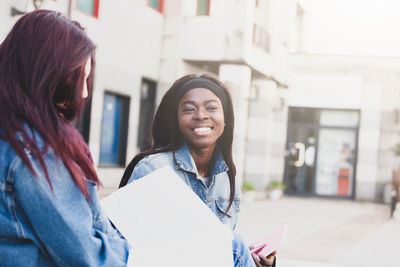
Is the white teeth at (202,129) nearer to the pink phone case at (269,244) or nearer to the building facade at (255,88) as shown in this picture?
the pink phone case at (269,244)

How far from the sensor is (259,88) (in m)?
Answer: 14.7

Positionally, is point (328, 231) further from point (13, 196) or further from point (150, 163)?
point (13, 196)

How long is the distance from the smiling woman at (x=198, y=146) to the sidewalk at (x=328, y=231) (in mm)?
954

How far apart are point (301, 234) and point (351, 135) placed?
8257 millimetres

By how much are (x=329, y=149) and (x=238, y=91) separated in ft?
17.1

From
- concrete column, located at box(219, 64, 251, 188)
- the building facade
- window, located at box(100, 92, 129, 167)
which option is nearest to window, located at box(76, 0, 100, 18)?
the building facade

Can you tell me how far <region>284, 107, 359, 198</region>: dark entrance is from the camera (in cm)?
1627

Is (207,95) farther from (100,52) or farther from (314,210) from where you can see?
(314,210)

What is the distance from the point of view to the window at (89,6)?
956cm

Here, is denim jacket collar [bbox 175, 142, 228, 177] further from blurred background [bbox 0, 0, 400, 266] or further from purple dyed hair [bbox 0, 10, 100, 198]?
blurred background [bbox 0, 0, 400, 266]

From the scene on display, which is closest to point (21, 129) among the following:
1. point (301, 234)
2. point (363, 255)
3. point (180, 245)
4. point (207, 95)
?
point (180, 245)

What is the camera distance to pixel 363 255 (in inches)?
279

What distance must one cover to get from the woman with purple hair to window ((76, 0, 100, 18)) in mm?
8607

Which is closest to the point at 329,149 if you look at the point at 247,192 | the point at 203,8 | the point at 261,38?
the point at 247,192
